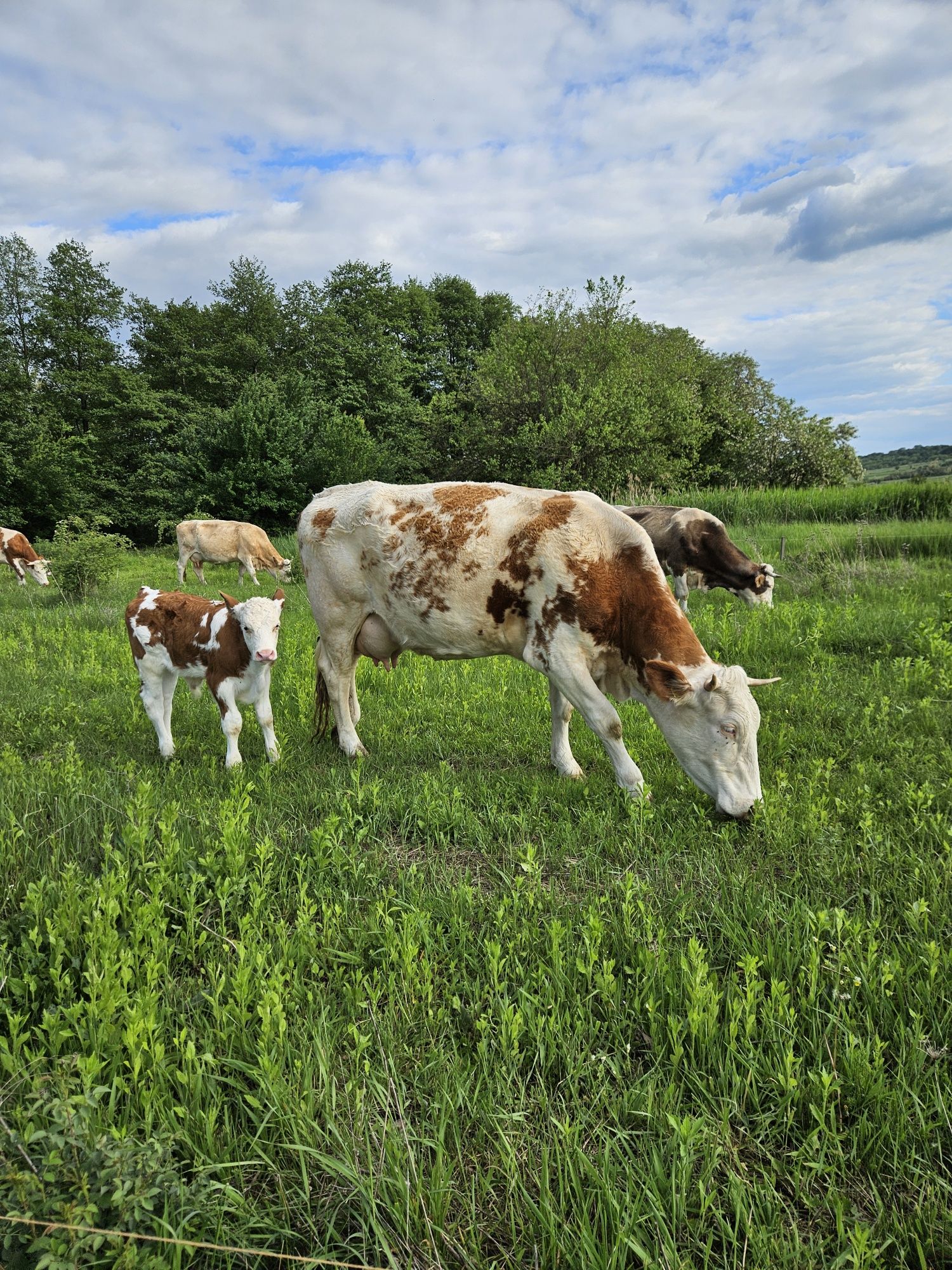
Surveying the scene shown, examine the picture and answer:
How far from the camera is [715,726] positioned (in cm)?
421

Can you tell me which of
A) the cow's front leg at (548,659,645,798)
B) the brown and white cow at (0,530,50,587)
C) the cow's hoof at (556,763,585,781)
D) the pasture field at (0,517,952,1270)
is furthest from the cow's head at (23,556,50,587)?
the cow's front leg at (548,659,645,798)

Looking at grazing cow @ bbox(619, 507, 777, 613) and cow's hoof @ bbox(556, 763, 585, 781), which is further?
grazing cow @ bbox(619, 507, 777, 613)

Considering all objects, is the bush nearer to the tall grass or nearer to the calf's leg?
the calf's leg

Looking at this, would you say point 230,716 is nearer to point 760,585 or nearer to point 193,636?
point 193,636

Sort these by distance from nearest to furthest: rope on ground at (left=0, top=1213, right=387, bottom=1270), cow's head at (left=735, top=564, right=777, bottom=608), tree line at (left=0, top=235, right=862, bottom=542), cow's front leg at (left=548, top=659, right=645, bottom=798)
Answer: rope on ground at (left=0, top=1213, right=387, bottom=1270) → cow's front leg at (left=548, top=659, right=645, bottom=798) → cow's head at (left=735, top=564, right=777, bottom=608) → tree line at (left=0, top=235, right=862, bottom=542)

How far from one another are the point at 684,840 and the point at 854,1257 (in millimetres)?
2359

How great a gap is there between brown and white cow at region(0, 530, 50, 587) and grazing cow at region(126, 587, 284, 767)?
54.8 feet

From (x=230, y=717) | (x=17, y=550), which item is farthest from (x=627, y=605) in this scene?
(x=17, y=550)

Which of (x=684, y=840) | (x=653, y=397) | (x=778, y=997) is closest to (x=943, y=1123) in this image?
(x=778, y=997)

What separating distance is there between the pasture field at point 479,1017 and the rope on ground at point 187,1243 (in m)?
0.03

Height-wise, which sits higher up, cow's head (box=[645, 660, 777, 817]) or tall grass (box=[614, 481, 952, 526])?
tall grass (box=[614, 481, 952, 526])

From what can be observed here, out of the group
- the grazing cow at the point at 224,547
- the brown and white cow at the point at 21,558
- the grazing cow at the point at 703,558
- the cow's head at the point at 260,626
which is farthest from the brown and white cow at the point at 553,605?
the brown and white cow at the point at 21,558

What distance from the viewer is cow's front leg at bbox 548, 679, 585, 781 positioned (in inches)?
206

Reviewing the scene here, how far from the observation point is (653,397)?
25688 mm
